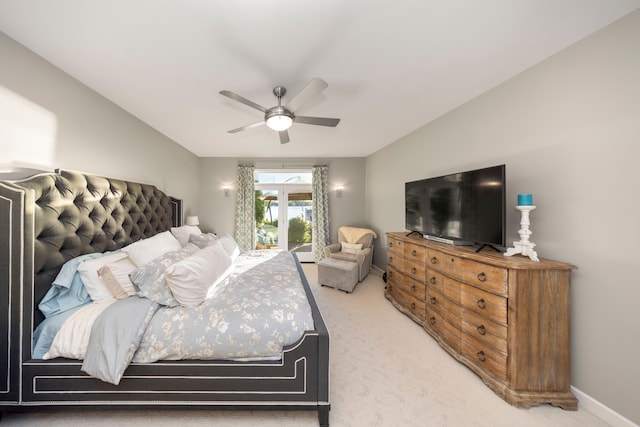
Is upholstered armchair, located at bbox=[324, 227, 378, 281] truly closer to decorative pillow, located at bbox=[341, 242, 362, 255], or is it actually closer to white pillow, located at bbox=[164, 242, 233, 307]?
decorative pillow, located at bbox=[341, 242, 362, 255]

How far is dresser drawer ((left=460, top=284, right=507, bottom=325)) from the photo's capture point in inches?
67.2

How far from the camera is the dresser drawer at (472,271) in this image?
5.65 ft

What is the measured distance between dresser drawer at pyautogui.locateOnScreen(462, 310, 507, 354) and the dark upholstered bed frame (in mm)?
1352

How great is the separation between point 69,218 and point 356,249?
390 centimetres

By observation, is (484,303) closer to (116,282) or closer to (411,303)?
(411,303)

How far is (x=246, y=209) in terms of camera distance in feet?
17.2

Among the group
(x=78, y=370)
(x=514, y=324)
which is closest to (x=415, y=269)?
(x=514, y=324)

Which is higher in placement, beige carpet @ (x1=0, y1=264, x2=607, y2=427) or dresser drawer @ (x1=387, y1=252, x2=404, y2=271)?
dresser drawer @ (x1=387, y1=252, x2=404, y2=271)

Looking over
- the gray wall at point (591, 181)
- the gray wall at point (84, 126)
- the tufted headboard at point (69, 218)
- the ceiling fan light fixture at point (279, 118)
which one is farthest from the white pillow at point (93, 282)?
the gray wall at point (591, 181)

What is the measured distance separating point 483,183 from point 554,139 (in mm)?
552

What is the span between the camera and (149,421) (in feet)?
4.83

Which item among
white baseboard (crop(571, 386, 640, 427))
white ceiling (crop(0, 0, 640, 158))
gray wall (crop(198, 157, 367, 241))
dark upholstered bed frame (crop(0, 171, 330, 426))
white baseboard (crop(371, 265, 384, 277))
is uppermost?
white ceiling (crop(0, 0, 640, 158))

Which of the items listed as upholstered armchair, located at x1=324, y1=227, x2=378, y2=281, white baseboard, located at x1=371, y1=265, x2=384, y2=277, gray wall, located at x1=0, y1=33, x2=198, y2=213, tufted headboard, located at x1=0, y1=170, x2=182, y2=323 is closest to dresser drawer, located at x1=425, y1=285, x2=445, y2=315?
upholstered armchair, located at x1=324, y1=227, x2=378, y2=281

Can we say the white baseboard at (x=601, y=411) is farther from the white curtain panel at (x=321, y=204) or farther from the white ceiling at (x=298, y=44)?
the white curtain panel at (x=321, y=204)
